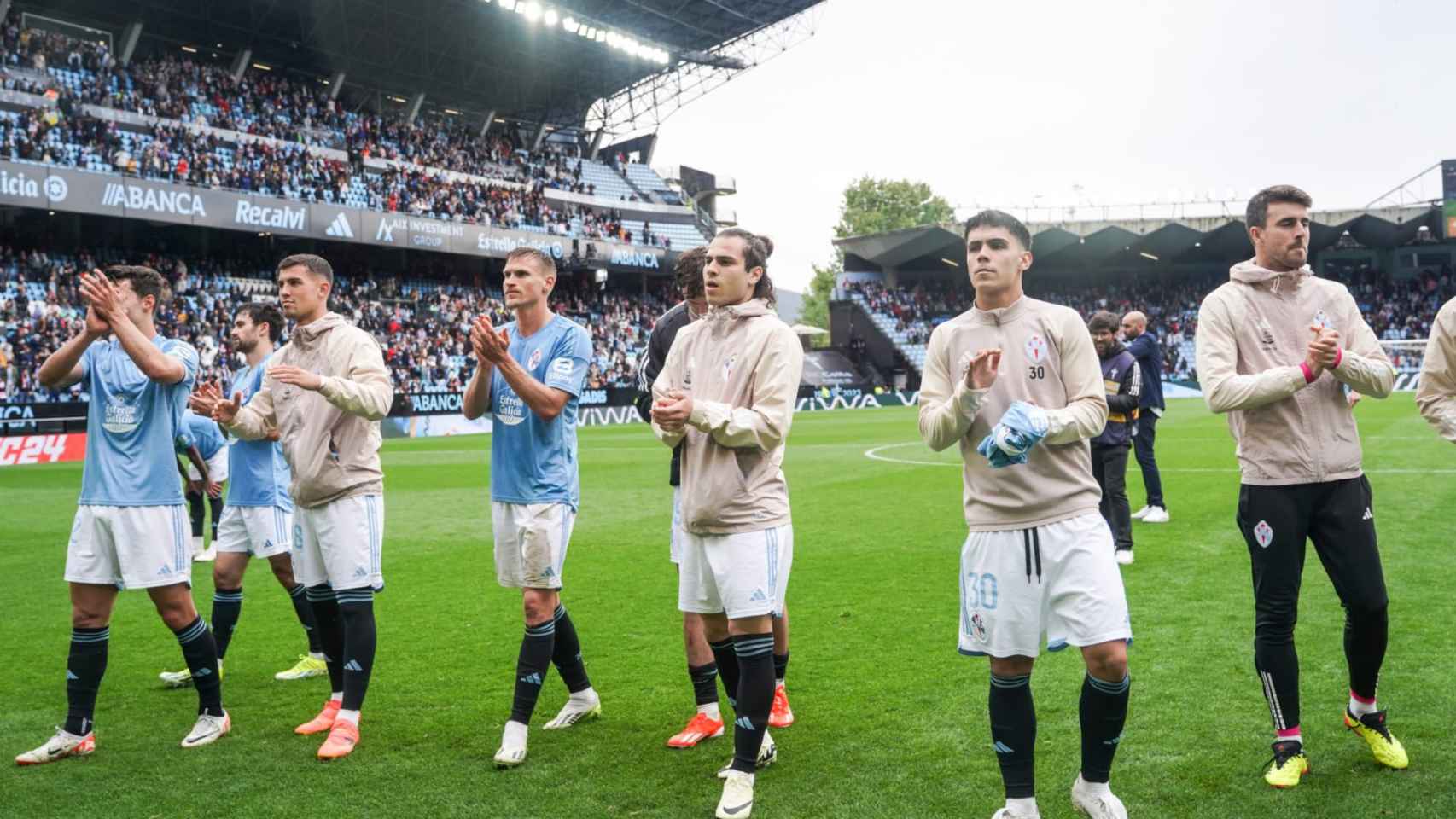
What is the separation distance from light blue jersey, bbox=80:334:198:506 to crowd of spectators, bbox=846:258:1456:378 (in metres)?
50.3

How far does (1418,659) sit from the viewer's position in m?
5.95

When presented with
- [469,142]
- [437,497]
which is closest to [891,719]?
[437,497]

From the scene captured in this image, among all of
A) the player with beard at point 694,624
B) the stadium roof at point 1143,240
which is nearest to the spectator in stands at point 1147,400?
the player with beard at point 694,624

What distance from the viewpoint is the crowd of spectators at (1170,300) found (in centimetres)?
5469

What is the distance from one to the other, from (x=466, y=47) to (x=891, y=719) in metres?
46.6

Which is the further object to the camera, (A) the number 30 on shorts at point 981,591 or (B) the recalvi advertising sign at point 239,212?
(B) the recalvi advertising sign at point 239,212

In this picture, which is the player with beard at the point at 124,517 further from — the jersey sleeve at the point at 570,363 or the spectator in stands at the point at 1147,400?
the spectator in stands at the point at 1147,400

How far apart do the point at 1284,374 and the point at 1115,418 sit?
4975 mm

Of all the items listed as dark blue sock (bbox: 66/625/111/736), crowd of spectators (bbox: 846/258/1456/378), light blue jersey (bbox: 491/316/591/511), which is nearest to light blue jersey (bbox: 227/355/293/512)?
dark blue sock (bbox: 66/625/111/736)

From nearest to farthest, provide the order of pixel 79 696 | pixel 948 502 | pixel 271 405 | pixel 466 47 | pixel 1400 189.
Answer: pixel 79 696 < pixel 271 405 < pixel 948 502 < pixel 466 47 < pixel 1400 189

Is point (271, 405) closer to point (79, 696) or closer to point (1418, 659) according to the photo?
A: point (79, 696)

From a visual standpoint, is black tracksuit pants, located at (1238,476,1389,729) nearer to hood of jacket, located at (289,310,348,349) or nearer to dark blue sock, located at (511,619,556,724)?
dark blue sock, located at (511,619,556,724)

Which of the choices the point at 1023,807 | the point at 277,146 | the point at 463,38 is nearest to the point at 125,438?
the point at 1023,807

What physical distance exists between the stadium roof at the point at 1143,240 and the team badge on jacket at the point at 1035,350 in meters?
49.9
